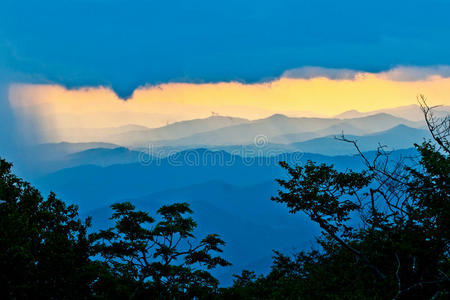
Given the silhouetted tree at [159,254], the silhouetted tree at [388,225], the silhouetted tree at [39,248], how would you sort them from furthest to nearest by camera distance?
the silhouetted tree at [159,254], the silhouetted tree at [39,248], the silhouetted tree at [388,225]

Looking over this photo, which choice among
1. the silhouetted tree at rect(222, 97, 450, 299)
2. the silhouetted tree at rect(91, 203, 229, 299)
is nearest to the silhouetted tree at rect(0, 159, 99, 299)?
the silhouetted tree at rect(91, 203, 229, 299)

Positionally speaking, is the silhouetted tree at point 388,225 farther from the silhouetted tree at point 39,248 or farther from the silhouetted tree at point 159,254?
the silhouetted tree at point 39,248

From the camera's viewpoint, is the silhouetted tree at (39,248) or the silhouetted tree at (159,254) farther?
the silhouetted tree at (159,254)

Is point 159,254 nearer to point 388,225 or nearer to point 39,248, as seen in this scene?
point 39,248

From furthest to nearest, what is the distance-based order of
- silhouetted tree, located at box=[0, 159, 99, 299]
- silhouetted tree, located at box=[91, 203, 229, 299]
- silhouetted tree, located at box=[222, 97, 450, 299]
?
silhouetted tree, located at box=[91, 203, 229, 299]
silhouetted tree, located at box=[0, 159, 99, 299]
silhouetted tree, located at box=[222, 97, 450, 299]

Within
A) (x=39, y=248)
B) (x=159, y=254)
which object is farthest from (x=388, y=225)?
(x=39, y=248)

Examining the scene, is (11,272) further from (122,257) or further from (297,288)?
(297,288)

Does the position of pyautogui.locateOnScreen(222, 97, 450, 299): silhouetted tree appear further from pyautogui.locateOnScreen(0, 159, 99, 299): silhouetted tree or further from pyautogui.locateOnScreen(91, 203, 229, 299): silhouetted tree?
pyautogui.locateOnScreen(0, 159, 99, 299): silhouetted tree

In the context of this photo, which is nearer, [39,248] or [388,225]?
[388,225]

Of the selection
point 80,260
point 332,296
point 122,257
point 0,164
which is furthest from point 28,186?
point 332,296

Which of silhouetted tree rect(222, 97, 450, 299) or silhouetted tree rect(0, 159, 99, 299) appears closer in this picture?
silhouetted tree rect(222, 97, 450, 299)

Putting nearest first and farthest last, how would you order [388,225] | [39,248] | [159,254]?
[388,225]
[39,248]
[159,254]

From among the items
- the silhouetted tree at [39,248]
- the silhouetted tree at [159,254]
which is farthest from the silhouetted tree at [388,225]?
the silhouetted tree at [39,248]

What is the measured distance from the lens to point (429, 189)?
48.5 feet
